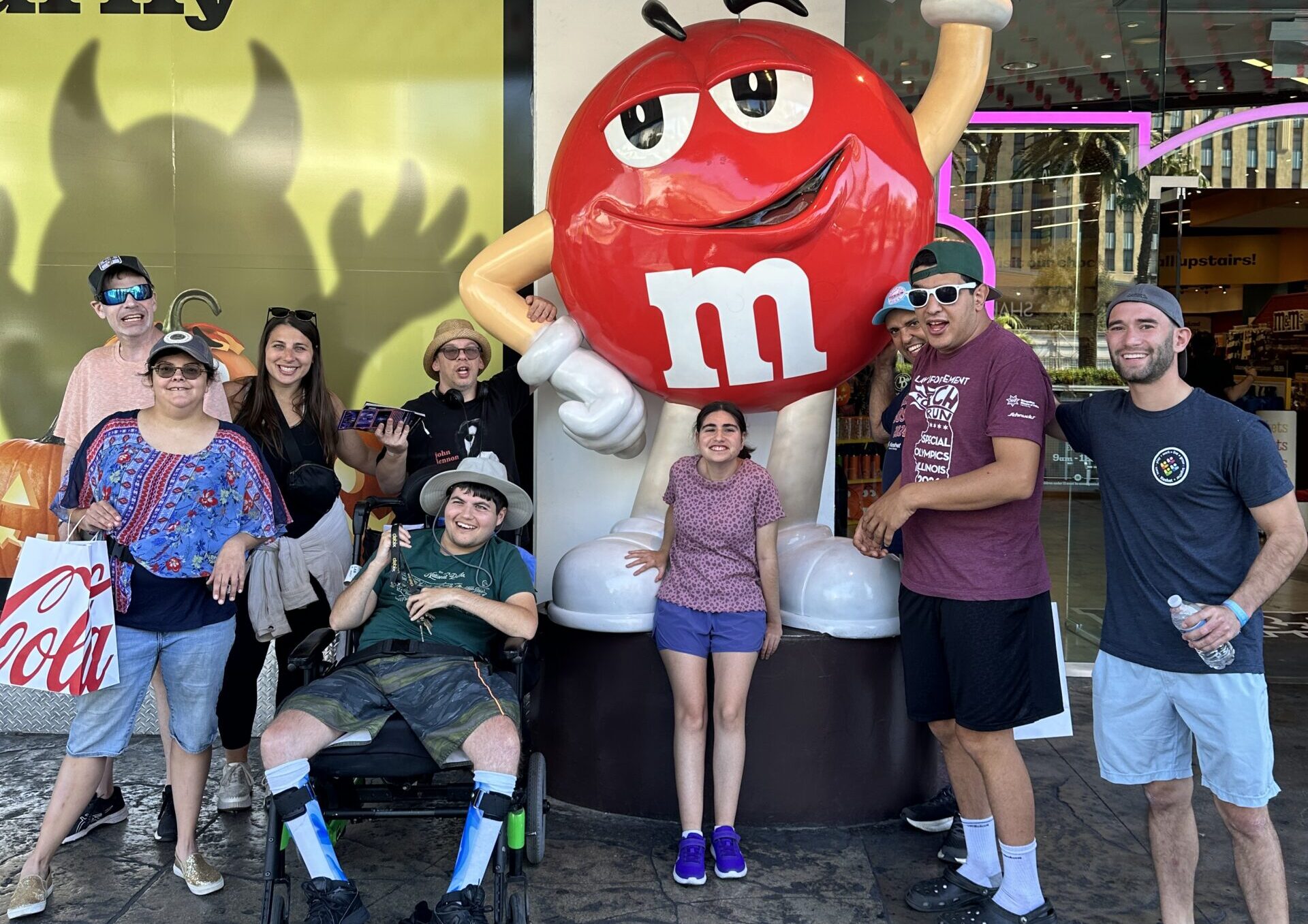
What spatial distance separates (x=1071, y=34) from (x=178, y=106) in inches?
163

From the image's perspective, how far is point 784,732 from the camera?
350 cm

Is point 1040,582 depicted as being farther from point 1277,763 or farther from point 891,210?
point 1277,763

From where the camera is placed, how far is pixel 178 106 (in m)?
4.81

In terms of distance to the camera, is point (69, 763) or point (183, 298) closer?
point (69, 763)

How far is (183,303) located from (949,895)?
12.2 feet

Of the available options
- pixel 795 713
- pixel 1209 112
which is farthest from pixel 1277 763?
pixel 1209 112

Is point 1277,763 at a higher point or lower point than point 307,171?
lower

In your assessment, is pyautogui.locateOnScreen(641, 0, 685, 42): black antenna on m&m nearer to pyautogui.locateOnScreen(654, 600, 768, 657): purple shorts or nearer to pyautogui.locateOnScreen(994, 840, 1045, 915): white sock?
pyautogui.locateOnScreen(654, 600, 768, 657): purple shorts

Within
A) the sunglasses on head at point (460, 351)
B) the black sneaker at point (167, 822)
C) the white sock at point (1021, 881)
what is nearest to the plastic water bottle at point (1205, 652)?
the white sock at point (1021, 881)

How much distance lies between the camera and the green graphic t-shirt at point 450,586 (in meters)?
3.12

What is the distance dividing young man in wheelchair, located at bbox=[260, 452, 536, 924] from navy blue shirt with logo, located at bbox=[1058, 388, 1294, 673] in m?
1.46

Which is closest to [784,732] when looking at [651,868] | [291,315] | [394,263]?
[651,868]

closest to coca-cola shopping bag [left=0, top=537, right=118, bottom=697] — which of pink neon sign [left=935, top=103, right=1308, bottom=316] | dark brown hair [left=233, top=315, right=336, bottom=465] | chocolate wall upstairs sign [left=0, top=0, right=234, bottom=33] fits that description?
dark brown hair [left=233, top=315, right=336, bottom=465]

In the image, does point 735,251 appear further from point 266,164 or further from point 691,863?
point 266,164
